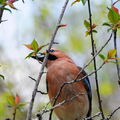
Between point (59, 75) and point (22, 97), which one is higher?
point (59, 75)

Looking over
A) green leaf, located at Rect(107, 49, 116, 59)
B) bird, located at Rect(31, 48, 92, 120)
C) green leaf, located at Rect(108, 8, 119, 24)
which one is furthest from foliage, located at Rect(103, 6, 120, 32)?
bird, located at Rect(31, 48, 92, 120)

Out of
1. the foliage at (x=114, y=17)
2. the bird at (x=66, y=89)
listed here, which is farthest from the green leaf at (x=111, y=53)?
the bird at (x=66, y=89)

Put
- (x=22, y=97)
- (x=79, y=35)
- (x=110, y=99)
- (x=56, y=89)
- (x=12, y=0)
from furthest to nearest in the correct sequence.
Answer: (x=79, y=35) < (x=110, y=99) < (x=22, y=97) < (x=56, y=89) < (x=12, y=0)

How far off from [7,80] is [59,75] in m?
2.94

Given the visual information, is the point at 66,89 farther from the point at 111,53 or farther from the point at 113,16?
the point at 113,16

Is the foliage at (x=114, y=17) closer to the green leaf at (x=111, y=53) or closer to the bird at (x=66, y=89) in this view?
the green leaf at (x=111, y=53)

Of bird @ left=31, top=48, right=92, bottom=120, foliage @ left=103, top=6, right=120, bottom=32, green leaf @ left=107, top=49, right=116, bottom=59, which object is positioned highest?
foliage @ left=103, top=6, right=120, bottom=32

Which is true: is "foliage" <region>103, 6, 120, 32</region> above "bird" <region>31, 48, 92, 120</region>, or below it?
above

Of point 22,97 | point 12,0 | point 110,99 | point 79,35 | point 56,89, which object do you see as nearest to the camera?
point 12,0

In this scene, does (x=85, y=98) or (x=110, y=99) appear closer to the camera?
(x=85, y=98)

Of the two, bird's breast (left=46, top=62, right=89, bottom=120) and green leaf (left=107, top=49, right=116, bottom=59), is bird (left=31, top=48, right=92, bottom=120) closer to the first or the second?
bird's breast (left=46, top=62, right=89, bottom=120)

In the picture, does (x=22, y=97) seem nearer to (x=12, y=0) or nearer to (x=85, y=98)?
(x=85, y=98)

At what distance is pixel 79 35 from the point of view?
7812 millimetres

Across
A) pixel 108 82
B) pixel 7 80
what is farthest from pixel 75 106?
pixel 108 82
